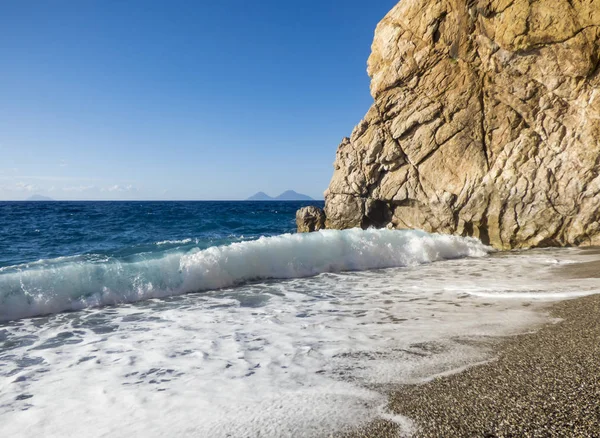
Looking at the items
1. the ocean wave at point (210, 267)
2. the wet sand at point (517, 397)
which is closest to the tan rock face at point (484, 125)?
the ocean wave at point (210, 267)

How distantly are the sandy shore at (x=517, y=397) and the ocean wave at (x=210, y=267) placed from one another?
8491 millimetres

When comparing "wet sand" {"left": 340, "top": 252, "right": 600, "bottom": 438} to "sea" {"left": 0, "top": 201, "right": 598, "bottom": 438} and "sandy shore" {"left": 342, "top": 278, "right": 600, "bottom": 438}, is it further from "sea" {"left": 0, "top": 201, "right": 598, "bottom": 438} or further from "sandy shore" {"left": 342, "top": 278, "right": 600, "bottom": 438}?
"sea" {"left": 0, "top": 201, "right": 598, "bottom": 438}

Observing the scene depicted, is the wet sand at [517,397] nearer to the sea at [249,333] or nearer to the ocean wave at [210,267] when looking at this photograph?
the sea at [249,333]

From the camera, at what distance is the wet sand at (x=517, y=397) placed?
9.93ft

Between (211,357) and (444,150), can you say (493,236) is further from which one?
(211,357)

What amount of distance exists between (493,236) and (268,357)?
14444mm

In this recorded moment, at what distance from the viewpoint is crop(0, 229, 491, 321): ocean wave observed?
31.0ft

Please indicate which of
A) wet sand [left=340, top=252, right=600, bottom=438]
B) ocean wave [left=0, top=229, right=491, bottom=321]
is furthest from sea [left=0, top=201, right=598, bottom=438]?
wet sand [left=340, top=252, right=600, bottom=438]

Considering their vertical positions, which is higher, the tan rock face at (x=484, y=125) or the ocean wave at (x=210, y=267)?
the tan rock face at (x=484, y=125)

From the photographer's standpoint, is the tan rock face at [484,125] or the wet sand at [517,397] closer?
the wet sand at [517,397]

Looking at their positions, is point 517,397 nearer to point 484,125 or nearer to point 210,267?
point 210,267

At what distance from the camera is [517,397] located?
3.49m

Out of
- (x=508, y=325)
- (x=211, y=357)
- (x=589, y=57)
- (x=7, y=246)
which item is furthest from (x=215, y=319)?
(x=7, y=246)

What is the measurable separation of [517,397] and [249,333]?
4.23 metres
